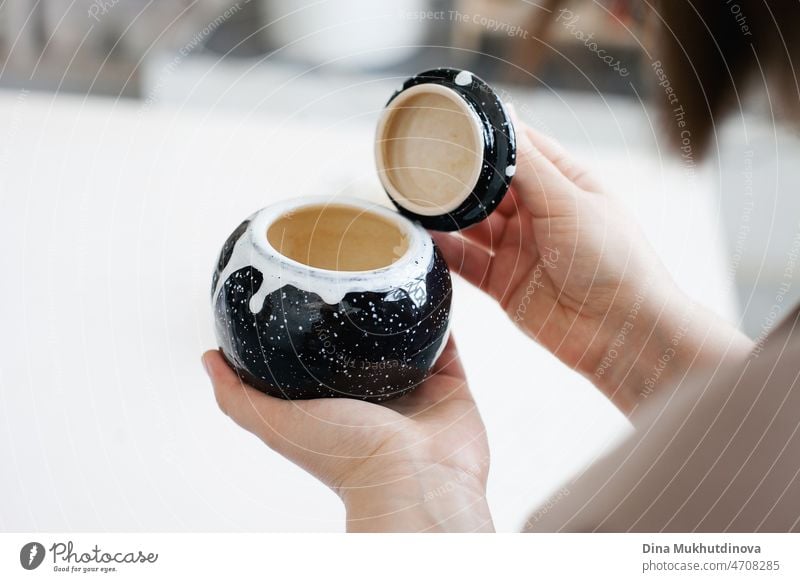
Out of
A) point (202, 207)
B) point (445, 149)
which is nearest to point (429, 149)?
point (445, 149)

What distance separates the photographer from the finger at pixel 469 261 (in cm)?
53

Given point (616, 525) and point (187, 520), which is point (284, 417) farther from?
point (616, 525)

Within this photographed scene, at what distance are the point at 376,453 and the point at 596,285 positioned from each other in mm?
189

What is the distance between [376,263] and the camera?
0.45 metres

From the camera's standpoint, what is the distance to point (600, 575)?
39cm

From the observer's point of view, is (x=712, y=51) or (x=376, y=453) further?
(x=712, y=51)

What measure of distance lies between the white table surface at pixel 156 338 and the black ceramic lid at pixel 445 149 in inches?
5.1

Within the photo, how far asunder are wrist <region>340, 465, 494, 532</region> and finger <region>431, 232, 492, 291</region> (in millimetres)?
180

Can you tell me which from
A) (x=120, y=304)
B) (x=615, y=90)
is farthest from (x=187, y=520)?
(x=615, y=90)

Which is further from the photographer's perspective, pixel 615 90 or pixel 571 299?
pixel 615 90

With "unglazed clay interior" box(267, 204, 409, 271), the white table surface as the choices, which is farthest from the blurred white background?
"unglazed clay interior" box(267, 204, 409, 271)

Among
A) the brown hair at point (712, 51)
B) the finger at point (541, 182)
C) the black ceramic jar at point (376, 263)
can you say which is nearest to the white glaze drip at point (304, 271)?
the black ceramic jar at point (376, 263)

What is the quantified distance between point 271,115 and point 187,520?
0.32 metres

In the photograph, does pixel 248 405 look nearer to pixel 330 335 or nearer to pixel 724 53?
pixel 330 335
